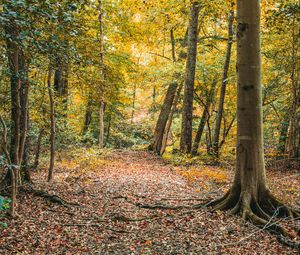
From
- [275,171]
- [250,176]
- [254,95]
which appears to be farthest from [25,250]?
[275,171]

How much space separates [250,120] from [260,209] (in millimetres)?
1698

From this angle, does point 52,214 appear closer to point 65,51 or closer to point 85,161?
point 65,51

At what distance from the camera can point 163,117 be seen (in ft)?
61.0

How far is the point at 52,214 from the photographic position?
21.6 feet

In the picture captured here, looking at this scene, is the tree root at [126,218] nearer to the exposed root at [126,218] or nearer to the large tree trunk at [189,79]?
the exposed root at [126,218]

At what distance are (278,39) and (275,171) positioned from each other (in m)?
5.57

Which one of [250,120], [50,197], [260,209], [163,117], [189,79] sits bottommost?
[50,197]

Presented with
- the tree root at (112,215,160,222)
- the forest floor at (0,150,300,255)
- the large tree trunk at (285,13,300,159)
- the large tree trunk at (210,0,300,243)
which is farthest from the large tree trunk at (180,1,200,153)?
the tree root at (112,215,160,222)

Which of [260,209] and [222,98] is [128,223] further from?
[222,98]

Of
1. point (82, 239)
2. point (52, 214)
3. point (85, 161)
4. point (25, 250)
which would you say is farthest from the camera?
point (85, 161)

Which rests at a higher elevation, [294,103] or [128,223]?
[294,103]

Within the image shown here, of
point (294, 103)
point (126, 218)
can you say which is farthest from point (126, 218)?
point (294, 103)

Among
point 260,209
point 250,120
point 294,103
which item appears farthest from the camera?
point 294,103

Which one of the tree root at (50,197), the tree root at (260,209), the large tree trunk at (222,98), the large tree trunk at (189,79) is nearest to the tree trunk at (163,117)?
the large tree trunk at (189,79)
